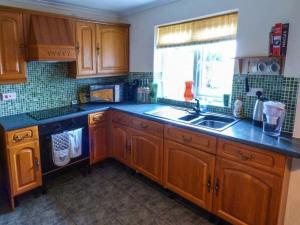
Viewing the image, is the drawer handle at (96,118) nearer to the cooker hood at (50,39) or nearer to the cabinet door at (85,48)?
the cabinet door at (85,48)

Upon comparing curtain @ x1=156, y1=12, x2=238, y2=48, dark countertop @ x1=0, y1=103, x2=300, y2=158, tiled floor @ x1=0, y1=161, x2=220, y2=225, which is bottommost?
tiled floor @ x1=0, y1=161, x2=220, y2=225

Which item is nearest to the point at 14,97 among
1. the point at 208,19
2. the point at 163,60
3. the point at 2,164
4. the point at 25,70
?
the point at 25,70

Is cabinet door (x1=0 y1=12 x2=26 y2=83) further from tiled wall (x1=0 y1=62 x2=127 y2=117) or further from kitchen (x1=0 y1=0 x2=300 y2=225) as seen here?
tiled wall (x1=0 y1=62 x2=127 y2=117)

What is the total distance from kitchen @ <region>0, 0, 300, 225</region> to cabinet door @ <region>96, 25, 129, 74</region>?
0.02 m

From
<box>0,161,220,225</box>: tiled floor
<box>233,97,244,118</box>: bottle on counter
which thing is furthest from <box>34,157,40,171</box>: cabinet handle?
<box>233,97,244,118</box>: bottle on counter

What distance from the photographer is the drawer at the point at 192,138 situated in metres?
1.90

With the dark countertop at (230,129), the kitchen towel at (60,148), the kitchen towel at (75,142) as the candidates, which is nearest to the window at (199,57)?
the dark countertop at (230,129)

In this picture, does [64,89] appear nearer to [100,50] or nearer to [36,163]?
[100,50]

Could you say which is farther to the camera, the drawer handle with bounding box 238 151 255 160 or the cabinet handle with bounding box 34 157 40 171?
the cabinet handle with bounding box 34 157 40 171

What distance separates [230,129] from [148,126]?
0.88 m

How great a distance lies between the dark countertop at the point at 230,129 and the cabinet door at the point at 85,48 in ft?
1.60

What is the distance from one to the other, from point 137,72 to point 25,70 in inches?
59.0

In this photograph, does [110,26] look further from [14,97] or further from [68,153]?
[68,153]

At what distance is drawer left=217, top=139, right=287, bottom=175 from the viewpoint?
1.53 m
